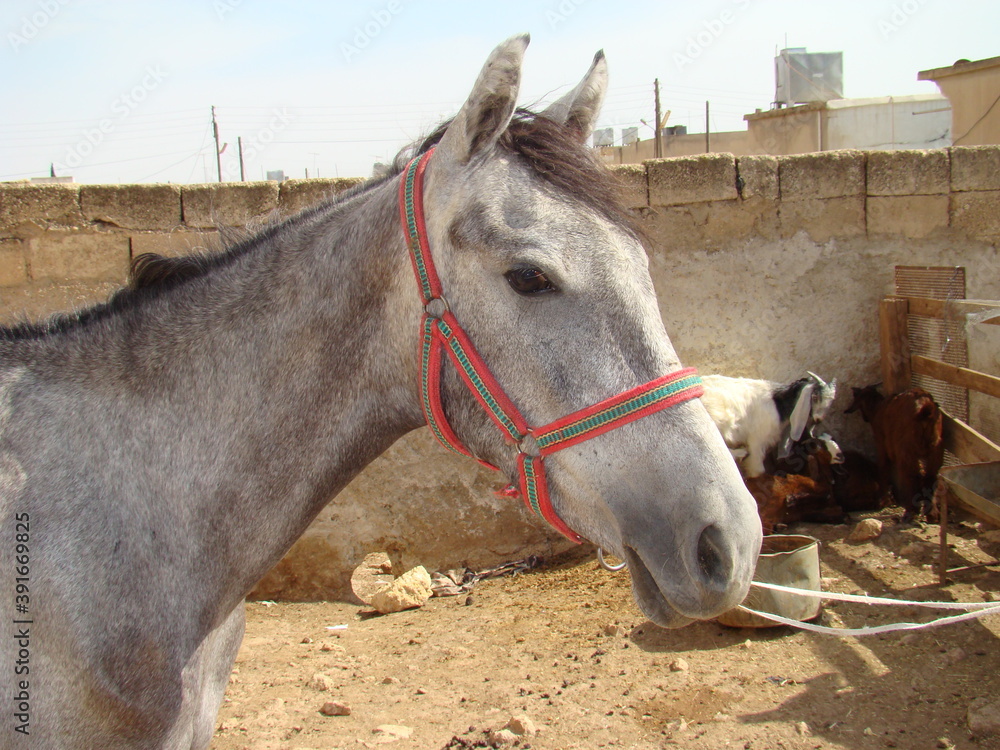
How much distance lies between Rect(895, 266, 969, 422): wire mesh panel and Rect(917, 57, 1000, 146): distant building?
20.4 feet

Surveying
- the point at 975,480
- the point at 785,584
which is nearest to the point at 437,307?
the point at 785,584

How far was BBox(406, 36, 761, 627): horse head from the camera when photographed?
1.32m

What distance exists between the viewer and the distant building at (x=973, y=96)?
1000 cm

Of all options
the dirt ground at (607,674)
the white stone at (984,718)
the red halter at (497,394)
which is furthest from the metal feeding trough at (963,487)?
the red halter at (497,394)

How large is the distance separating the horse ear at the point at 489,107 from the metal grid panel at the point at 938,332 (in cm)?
508

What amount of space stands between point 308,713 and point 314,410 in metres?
2.43

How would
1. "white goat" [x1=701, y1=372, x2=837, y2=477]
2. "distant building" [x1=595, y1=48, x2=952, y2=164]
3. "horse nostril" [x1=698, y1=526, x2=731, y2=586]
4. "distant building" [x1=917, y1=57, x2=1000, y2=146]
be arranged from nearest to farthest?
1. "horse nostril" [x1=698, y1=526, x2=731, y2=586]
2. "white goat" [x1=701, y1=372, x2=837, y2=477]
3. "distant building" [x1=917, y1=57, x2=1000, y2=146]
4. "distant building" [x1=595, y1=48, x2=952, y2=164]

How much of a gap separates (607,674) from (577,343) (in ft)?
9.22

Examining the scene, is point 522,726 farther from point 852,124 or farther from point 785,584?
point 852,124

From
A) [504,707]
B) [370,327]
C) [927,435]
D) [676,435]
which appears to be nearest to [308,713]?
[504,707]

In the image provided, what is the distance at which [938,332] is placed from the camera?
17.8 ft

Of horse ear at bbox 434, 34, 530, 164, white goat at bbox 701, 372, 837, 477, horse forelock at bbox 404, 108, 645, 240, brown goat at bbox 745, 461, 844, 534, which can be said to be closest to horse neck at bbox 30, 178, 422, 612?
horse ear at bbox 434, 34, 530, 164

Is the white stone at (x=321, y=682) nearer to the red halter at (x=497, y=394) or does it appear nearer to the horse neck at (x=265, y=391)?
the horse neck at (x=265, y=391)

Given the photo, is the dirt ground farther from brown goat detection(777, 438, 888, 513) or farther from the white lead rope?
the white lead rope
